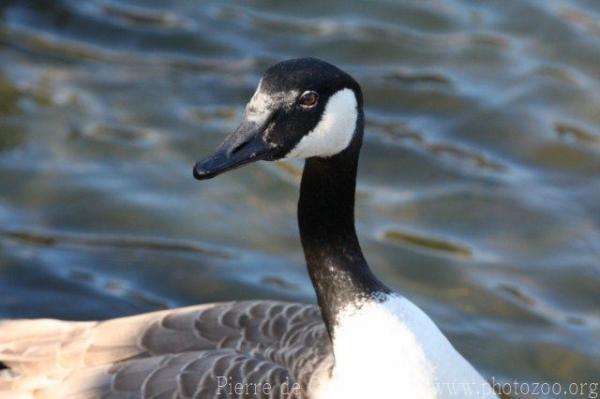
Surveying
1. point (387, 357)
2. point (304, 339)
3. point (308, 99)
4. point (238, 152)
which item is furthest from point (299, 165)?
point (238, 152)

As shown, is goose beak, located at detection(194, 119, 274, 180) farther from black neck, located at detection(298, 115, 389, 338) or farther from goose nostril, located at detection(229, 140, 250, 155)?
black neck, located at detection(298, 115, 389, 338)

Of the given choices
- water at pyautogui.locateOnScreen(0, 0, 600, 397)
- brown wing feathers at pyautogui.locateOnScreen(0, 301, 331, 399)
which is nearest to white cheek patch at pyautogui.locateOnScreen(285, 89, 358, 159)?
brown wing feathers at pyautogui.locateOnScreen(0, 301, 331, 399)

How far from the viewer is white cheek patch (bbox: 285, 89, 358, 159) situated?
4430 mm

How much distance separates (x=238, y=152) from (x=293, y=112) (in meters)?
0.26

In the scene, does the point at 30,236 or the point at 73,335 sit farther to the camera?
the point at 30,236

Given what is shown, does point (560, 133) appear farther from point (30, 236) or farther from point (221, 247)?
point (30, 236)

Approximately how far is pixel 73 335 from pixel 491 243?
289cm

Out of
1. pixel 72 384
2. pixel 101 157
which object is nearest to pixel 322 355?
pixel 72 384

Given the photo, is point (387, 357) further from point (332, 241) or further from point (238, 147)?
point (238, 147)

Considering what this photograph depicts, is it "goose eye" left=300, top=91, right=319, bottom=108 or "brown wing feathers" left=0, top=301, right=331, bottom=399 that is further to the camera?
"brown wing feathers" left=0, top=301, right=331, bottom=399

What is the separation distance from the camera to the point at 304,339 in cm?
501

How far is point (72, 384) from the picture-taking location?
485 cm

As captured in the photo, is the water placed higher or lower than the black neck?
higher

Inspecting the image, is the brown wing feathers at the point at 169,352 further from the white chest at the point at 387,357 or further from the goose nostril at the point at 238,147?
the goose nostril at the point at 238,147
